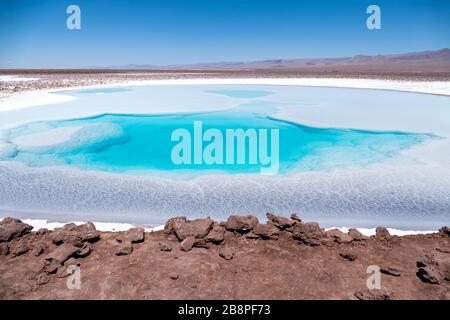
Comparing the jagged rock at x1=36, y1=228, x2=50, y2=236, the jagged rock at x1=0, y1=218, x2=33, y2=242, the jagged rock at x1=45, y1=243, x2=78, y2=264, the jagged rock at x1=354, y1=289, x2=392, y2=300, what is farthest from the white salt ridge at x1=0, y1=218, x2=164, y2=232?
the jagged rock at x1=354, y1=289, x2=392, y2=300

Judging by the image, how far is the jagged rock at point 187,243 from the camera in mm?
3310

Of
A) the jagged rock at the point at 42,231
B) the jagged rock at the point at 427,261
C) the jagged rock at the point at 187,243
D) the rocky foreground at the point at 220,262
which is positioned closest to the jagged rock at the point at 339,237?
the rocky foreground at the point at 220,262

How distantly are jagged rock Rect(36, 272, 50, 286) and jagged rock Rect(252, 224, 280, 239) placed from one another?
1926mm

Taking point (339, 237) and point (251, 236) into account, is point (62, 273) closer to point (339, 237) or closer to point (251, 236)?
point (251, 236)

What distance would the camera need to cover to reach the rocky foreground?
8.92 ft

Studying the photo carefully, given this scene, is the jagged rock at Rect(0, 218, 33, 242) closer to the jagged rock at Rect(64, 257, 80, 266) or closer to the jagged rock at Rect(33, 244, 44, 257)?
the jagged rock at Rect(33, 244, 44, 257)

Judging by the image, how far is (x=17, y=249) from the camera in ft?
10.6

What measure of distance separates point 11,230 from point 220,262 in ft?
7.02

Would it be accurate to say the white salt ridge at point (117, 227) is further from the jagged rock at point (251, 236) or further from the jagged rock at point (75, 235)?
the jagged rock at point (251, 236)

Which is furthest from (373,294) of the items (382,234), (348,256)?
(382,234)

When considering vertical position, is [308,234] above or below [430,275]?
above

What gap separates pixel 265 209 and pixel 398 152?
13.8ft
